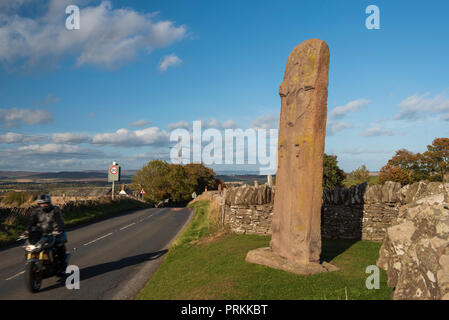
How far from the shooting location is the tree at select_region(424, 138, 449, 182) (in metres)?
54.3

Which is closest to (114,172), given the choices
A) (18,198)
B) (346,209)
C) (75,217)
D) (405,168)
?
(18,198)

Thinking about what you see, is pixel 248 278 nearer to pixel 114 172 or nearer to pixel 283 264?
pixel 283 264

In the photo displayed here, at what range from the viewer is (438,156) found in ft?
180

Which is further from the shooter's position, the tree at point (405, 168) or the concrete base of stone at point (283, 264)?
the tree at point (405, 168)

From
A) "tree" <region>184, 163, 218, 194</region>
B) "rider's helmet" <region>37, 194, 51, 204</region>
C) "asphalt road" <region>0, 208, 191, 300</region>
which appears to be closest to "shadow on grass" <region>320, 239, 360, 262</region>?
"asphalt road" <region>0, 208, 191, 300</region>

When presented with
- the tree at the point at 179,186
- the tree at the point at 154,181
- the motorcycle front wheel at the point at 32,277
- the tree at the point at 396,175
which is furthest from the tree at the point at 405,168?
the motorcycle front wheel at the point at 32,277

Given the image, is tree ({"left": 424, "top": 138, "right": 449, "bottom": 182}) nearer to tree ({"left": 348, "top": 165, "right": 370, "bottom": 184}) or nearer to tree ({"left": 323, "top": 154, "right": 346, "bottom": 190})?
tree ({"left": 348, "top": 165, "right": 370, "bottom": 184})

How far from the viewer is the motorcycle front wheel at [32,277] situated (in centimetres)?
705

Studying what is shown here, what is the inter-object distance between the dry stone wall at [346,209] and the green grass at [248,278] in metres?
1.23

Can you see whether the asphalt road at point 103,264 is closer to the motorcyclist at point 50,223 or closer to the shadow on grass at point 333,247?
the motorcyclist at point 50,223

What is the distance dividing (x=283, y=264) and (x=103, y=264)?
6187mm
